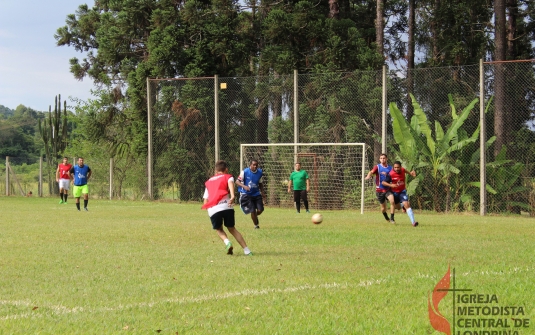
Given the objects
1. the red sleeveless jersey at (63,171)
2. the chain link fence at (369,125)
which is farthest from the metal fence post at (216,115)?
the red sleeveless jersey at (63,171)

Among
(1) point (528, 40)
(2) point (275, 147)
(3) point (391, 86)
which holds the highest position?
(1) point (528, 40)

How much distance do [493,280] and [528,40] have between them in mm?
24236


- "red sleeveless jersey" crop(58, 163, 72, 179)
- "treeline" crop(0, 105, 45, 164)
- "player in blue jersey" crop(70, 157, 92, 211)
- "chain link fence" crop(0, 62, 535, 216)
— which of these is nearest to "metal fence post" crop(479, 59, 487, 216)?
"chain link fence" crop(0, 62, 535, 216)

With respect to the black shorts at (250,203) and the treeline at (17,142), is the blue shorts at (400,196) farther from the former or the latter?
the treeline at (17,142)

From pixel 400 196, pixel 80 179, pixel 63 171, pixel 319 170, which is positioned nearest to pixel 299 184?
pixel 319 170

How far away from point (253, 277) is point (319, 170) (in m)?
16.8

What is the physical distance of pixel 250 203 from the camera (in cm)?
1761

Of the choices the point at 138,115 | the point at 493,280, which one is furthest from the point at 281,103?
the point at 493,280

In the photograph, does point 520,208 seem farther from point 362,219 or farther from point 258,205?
point 258,205

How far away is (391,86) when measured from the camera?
2497cm

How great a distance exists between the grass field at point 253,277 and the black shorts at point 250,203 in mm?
519

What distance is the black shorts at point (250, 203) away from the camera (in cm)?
1759

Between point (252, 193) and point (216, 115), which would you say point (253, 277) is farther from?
point (216, 115)

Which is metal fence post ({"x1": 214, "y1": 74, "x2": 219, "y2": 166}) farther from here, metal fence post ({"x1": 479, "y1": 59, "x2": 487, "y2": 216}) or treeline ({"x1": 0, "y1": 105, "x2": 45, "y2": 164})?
treeline ({"x1": 0, "y1": 105, "x2": 45, "y2": 164})
